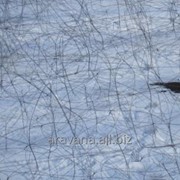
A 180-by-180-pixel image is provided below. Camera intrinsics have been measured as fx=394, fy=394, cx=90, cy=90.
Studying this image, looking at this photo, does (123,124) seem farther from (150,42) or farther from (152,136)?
(150,42)

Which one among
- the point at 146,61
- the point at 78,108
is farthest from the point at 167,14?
the point at 78,108

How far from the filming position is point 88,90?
2.99 meters

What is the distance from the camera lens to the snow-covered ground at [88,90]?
2.41m

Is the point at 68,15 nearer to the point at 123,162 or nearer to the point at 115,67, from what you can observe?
the point at 115,67

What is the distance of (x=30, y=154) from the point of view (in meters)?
2.48

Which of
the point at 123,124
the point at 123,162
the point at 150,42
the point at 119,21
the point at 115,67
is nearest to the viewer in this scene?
A: the point at 123,162

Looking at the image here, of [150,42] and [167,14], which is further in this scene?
[167,14]

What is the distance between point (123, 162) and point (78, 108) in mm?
594

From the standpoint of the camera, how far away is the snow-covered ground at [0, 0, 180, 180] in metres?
2.41

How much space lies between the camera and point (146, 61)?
319 centimetres

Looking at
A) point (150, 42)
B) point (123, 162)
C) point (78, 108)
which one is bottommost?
point (123, 162)

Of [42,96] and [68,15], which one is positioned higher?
[68,15]

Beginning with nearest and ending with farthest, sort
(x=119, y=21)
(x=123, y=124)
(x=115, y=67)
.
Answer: (x=123, y=124), (x=115, y=67), (x=119, y=21)

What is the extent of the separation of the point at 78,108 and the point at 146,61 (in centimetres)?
75
